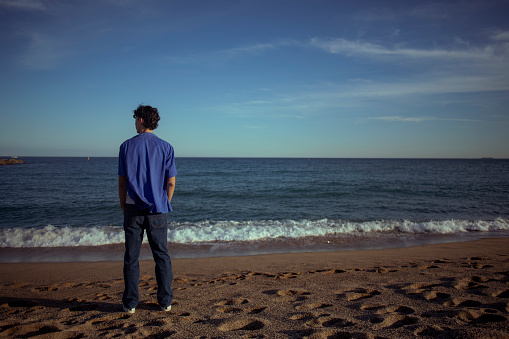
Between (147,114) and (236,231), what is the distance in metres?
6.14

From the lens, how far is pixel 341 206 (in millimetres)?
13852

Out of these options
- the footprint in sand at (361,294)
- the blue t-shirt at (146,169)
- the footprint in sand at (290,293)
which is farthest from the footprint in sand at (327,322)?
the blue t-shirt at (146,169)

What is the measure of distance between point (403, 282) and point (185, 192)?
1620 centimetres

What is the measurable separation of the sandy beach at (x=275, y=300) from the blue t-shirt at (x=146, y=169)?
116cm

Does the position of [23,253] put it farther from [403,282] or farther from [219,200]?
[219,200]

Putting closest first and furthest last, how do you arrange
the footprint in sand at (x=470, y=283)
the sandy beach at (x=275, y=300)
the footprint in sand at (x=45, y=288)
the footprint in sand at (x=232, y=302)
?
the sandy beach at (x=275, y=300) < the footprint in sand at (x=232, y=302) < the footprint in sand at (x=470, y=283) < the footprint in sand at (x=45, y=288)

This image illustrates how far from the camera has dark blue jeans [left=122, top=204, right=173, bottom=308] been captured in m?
2.84

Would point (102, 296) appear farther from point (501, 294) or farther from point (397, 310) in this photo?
point (501, 294)

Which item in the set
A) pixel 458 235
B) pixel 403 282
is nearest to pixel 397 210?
pixel 458 235

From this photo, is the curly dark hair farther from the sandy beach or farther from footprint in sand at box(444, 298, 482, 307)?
footprint in sand at box(444, 298, 482, 307)

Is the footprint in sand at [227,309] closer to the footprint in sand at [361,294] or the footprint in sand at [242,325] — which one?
the footprint in sand at [242,325]

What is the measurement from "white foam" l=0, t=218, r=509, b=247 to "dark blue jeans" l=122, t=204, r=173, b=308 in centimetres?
480

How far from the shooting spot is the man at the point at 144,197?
283 centimetres

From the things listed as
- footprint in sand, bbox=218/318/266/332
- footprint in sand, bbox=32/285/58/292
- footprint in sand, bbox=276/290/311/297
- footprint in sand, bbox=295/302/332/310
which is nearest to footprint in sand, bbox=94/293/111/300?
footprint in sand, bbox=32/285/58/292
